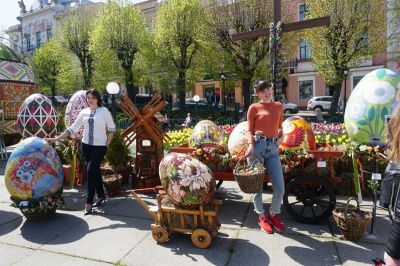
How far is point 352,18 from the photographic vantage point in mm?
16922

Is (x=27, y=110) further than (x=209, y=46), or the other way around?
(x=209, y=46)

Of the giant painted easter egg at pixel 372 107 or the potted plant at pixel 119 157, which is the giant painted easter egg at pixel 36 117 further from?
the giant painted easter egg at pixel 372 107

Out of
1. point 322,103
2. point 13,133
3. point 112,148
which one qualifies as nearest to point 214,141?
point 112,148

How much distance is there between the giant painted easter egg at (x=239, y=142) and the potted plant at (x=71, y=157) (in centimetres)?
298

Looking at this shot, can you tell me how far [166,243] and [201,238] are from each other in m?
0.48

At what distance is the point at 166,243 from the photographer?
3.82 metres

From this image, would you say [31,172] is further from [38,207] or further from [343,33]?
[343,33]

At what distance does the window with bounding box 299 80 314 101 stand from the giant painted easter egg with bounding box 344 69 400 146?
27.6 m

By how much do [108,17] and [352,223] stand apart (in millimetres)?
22601

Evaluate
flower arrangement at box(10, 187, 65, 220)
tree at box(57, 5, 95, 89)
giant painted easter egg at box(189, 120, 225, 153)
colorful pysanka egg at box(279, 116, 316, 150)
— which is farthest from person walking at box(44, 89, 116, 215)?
tree at box(57, 5, 95, 89)

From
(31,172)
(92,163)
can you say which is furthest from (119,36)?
(31,172)

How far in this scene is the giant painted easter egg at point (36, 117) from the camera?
699 cm

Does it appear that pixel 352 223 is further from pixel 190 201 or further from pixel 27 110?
pixel 27 110

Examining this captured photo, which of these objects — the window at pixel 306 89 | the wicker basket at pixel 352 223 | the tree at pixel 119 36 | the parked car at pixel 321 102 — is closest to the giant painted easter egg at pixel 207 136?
the wicker basket at pixel 352 223
